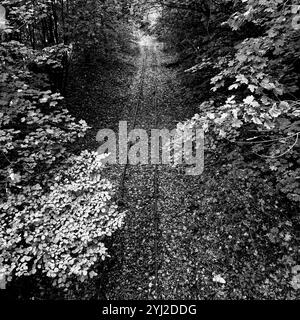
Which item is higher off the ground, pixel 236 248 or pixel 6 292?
pixel 236 248

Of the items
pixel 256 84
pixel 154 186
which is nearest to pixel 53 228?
pixel 154 186

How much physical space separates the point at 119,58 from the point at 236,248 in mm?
17988

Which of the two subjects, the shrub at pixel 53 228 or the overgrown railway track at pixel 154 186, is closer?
the shrub at pixel 53 228


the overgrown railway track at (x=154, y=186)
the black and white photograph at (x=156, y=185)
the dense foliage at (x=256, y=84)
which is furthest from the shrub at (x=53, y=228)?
the dense foliage at (x=256, y=84)

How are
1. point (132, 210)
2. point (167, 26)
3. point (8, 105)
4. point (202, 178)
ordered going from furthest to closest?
point (167, 26) < point (202, 178) < point (132, 210) < point (8, 105)

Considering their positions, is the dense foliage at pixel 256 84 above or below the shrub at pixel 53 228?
above

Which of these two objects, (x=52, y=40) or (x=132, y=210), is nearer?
(x=132, y=210)

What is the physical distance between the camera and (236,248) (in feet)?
19.2

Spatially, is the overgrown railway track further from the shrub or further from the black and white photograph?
the shrub

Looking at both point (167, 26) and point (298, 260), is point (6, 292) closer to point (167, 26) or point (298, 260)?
point (298, 260)

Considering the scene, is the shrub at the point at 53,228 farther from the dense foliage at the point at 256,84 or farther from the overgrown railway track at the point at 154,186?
the dense foliage at the point at 256,84

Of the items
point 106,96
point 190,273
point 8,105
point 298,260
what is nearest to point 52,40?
point 106,96

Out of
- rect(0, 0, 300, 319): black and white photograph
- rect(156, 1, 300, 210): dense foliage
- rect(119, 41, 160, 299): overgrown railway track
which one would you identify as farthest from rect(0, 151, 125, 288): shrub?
rect(156, 1, 300, 210): dense foliage

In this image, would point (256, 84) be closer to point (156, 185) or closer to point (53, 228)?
point (53, 228)
